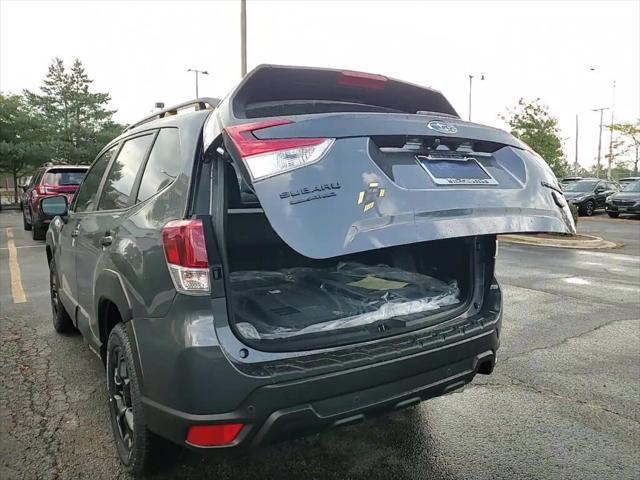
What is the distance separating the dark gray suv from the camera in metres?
1.82

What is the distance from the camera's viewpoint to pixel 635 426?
120 inches

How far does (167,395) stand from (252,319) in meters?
0.54

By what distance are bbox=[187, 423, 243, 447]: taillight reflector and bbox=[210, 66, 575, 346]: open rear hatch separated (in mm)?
352

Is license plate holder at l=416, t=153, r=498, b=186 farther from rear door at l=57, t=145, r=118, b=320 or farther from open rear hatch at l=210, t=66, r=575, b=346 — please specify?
rear door at l=57, t=145, r=118, b=320

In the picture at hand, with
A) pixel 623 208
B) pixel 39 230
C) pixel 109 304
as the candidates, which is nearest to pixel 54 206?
pixel 109 304

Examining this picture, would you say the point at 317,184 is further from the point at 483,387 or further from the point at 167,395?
the point at 483,387

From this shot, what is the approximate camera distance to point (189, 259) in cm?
199

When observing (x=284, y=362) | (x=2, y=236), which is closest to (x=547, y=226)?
(x=284, y=362)

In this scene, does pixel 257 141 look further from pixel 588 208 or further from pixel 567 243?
pixel 588 208

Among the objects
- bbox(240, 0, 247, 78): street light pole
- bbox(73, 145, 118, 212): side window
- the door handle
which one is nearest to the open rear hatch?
the door handle

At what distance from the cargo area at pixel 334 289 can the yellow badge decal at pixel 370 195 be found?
0.68 m

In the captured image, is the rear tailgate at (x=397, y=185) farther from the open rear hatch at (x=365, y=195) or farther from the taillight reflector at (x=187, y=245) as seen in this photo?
the taillight reflector at (x=187, y=245)

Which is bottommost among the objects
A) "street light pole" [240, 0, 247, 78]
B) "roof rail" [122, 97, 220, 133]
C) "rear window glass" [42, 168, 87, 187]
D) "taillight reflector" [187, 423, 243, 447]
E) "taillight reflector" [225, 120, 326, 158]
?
"taillight reflector" [187, 423, 243, 447]

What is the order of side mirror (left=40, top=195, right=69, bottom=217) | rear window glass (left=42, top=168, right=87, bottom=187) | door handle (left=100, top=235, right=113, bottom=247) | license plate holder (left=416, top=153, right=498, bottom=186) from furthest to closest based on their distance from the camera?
rear window glass (left=42, top=168, right=87, bottom=187)
side mirror (left=40, top=195, right=69, bottom=217)
door handle (left=100, top=235, right=113, bottom=247)
license plate holder (left=416, top=153, right=498, bottom=186)
